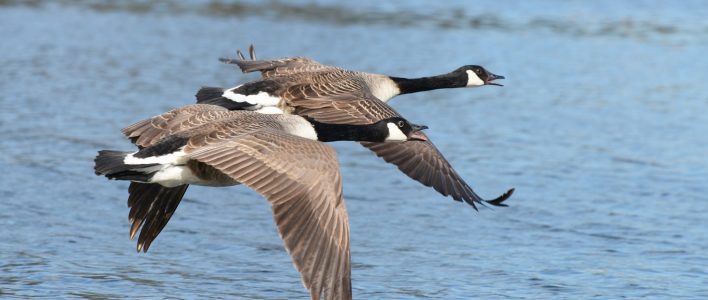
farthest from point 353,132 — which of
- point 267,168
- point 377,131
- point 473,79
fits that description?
point 473,79

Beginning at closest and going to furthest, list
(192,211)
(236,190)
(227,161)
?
(227,161)
(192,211)
(236,190)

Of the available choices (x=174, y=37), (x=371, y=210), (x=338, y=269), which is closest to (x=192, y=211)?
(x=371, y=210)

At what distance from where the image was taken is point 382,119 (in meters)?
9.00

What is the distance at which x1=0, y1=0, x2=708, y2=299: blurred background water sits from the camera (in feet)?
29.5

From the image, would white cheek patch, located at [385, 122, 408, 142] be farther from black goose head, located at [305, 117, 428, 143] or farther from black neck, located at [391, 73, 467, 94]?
black neck, located at [391, 73, 467, 94]

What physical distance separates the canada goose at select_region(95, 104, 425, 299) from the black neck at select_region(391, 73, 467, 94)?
1923 mm

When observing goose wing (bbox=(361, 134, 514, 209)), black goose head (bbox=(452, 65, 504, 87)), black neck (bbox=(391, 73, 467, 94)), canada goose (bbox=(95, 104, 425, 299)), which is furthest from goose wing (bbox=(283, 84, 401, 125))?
black goose head (bbox=(452, 65, 504, 87))

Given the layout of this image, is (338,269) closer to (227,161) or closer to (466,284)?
(227,161)

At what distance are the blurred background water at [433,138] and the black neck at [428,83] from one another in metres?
1.14

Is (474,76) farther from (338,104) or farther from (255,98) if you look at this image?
(255,98)

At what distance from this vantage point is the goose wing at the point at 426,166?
371 inches

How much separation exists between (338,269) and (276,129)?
1.59 m

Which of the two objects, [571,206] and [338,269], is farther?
[571,206]

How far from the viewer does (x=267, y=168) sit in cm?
680
